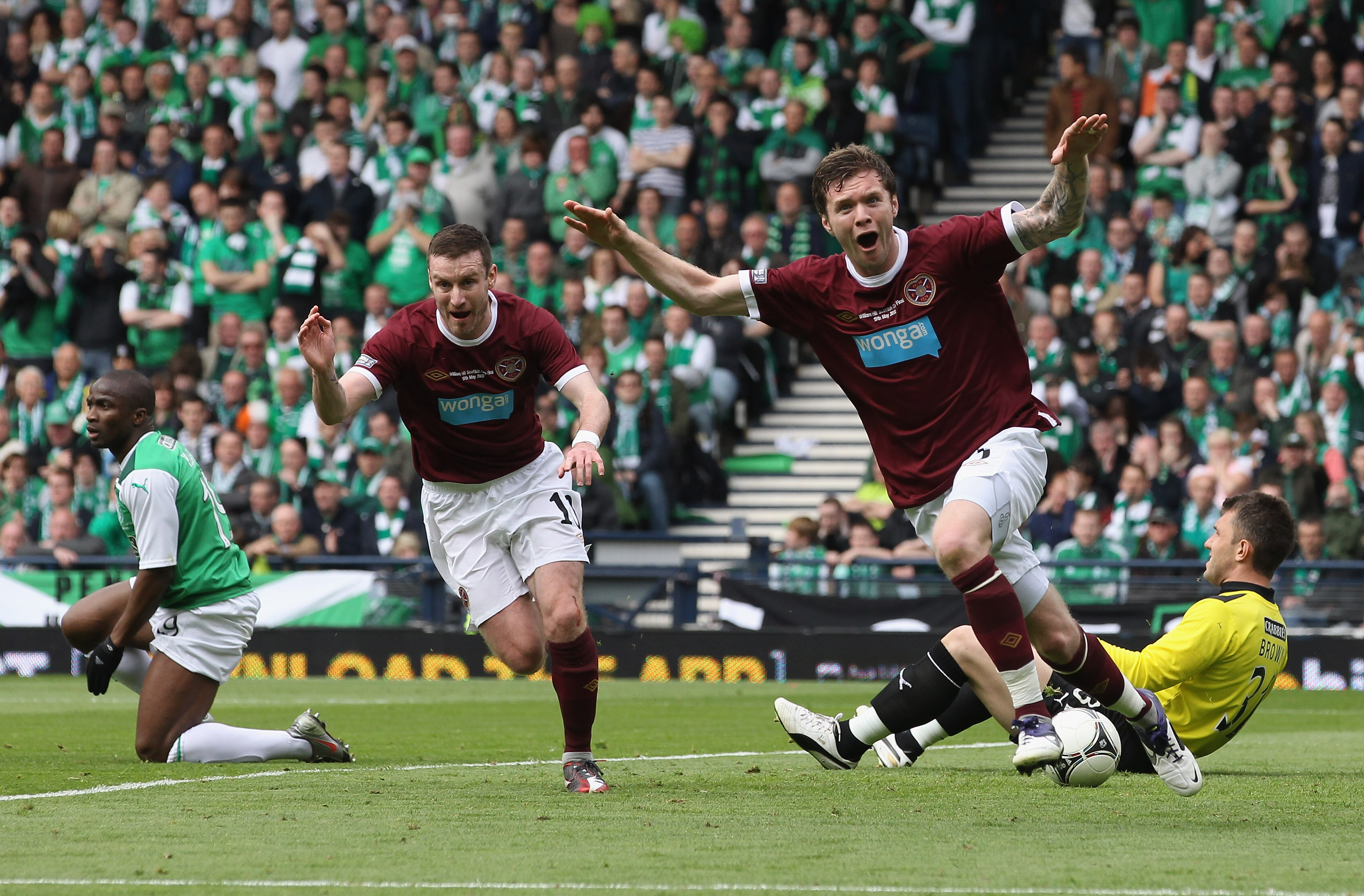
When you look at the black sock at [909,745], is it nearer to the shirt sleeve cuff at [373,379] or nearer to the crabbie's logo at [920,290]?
the crabbie's logo at [920,290]

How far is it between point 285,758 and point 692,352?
31.5 feet

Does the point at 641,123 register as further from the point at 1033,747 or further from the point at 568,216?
the point at 1033,747

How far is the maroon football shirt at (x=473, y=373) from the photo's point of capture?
23.4 ft

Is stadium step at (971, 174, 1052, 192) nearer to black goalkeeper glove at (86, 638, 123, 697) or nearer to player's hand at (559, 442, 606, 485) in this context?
black goalkeeper glove at (86, 638, 123, 697)

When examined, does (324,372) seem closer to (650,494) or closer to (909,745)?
(909,745)

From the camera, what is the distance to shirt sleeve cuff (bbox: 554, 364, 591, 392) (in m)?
6.98

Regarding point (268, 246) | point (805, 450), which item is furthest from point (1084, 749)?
point (268, 246)

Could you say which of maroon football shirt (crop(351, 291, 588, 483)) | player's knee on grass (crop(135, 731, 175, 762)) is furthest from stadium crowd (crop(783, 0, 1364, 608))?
player's knee on grass (crop(135, 731, 175, 762))

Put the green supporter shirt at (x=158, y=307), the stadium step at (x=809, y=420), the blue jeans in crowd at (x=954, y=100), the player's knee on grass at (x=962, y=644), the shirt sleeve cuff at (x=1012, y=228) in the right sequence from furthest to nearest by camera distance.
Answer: the blue jeans in crowd at (x=954, y=100) → the green supporter shirt at (x=158, y=307) → the stadium step at (x=809, y=420) → the player's knee on grass at (x=962, y=644) → the shirt sleeve cuff at (x=1012, y=228)

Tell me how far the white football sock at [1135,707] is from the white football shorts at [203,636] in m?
3.78

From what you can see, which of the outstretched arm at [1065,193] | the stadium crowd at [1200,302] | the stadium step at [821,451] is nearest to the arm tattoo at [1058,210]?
the outstretched arm at [1065,193]

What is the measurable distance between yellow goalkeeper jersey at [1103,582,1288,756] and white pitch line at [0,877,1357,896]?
2734 millimetres

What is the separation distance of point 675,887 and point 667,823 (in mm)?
1223

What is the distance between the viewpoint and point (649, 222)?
17.8 meters
